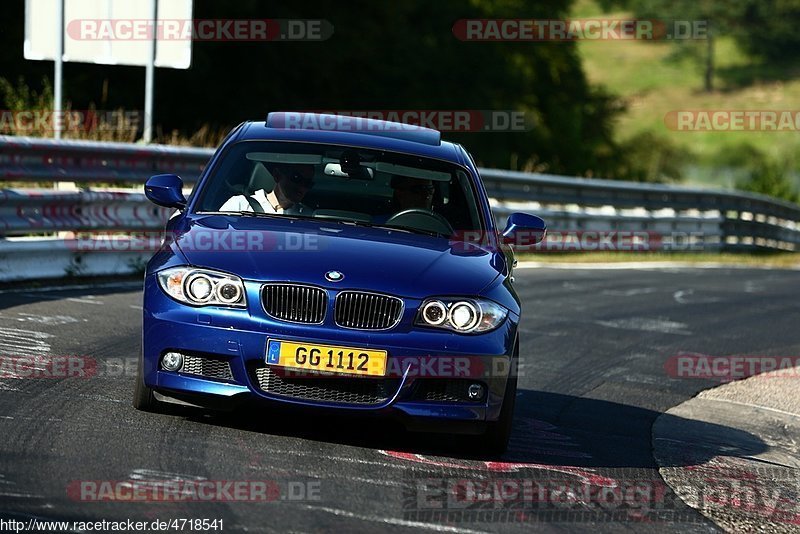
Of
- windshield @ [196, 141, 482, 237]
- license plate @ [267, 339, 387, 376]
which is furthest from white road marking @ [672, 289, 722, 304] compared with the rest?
license plate @ [267, 339, 387, 376]

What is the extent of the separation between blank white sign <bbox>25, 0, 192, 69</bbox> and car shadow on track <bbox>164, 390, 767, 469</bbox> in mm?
9966

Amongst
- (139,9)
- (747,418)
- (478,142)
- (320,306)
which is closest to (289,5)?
(478,142)

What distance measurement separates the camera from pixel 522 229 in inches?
317

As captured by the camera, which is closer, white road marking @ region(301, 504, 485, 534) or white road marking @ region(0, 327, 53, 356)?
white road marking @ region(301, 504, 485, 534)

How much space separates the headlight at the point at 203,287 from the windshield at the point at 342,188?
3.11 feet

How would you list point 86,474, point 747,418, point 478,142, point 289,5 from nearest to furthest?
point 86,474 < point 747,418 < point 289,5 < point 478,142

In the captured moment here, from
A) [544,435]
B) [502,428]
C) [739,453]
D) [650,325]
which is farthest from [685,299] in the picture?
[502,428]

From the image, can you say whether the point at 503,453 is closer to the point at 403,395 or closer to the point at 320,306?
the point at 403,395

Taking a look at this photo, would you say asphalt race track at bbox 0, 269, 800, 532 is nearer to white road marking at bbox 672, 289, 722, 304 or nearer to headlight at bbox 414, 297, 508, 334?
headlight at bbox 414, 297, 508, 334

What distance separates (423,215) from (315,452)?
5.61ft

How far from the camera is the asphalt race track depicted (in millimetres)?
5457

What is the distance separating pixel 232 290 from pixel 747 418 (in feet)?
14.5

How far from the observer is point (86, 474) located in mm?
5664

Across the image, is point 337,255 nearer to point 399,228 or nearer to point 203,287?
point 203,287
